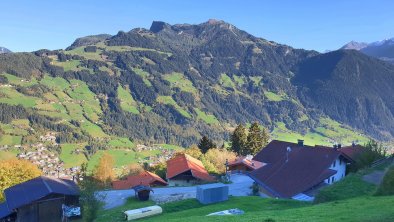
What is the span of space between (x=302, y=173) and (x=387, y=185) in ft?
70.4

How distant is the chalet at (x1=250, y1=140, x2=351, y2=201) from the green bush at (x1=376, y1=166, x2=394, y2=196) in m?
14.7

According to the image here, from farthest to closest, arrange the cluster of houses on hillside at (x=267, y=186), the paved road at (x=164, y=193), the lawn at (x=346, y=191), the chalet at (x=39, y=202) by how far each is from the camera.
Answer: the paved road at (x=164, y=193), the chalet at (x=39, y=202), the cluster of houses on hillside at (x=267, y=186), the lawn at (x=346, y=191)

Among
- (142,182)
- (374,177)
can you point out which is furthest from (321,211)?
(142,182)

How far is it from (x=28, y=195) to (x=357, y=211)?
41943 mm

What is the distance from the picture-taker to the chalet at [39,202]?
50.9 metres

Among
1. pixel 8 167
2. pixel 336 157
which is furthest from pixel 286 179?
pixel 8 167

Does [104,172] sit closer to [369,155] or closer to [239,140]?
[239,140]

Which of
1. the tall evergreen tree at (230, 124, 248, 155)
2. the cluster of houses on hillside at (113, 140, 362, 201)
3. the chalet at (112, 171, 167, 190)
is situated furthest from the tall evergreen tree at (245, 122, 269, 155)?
the chalet at (112, 171, 167, 190)

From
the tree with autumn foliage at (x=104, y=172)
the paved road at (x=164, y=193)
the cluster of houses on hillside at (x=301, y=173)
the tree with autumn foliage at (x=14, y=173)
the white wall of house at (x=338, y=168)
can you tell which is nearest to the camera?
the cluster of houses on hillside at (x=301, y=173)

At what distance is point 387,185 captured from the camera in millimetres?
31625

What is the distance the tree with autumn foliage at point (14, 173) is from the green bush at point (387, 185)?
60.0m

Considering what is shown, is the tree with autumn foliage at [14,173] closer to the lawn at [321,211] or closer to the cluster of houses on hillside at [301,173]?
the cluster of houses on hillside at [301,173]

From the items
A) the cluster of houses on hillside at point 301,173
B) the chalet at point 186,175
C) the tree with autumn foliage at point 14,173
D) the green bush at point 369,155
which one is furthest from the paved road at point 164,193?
the tree with autumn foliage at point 14,173

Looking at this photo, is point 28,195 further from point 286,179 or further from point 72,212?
point 286,179
